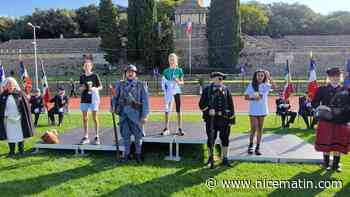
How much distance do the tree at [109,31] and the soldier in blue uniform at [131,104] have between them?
1500 inches

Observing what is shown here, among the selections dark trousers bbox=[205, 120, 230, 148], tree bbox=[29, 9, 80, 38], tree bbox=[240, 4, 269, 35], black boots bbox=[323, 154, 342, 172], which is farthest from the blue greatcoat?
tree bbox=[29, 9, 80, 38]

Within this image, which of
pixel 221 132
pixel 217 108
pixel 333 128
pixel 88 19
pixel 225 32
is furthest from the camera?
pixel 88 19

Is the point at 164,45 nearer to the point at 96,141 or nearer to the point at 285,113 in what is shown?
the point at 285,113

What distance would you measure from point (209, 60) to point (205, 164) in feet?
122

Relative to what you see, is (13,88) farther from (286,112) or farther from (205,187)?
(286,112)

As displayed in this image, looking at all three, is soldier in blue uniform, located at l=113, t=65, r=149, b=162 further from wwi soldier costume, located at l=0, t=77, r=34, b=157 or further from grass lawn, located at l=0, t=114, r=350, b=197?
wwi soldier costume, located at l=0, t=77, r=34, b=157

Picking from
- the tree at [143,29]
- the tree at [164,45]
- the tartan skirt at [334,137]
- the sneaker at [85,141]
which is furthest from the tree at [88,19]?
the tartan skirt at [334,137]

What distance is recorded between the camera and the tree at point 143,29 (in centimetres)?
3931

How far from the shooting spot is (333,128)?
605 cm

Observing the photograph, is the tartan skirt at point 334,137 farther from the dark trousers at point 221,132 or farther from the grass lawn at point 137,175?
the dark trousers at point 221,132

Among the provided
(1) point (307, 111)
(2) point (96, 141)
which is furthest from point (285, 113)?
(2) point (96, 141)

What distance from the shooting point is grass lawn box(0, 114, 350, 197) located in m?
5.33

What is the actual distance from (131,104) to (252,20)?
66.6m

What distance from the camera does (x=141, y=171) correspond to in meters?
6.29
